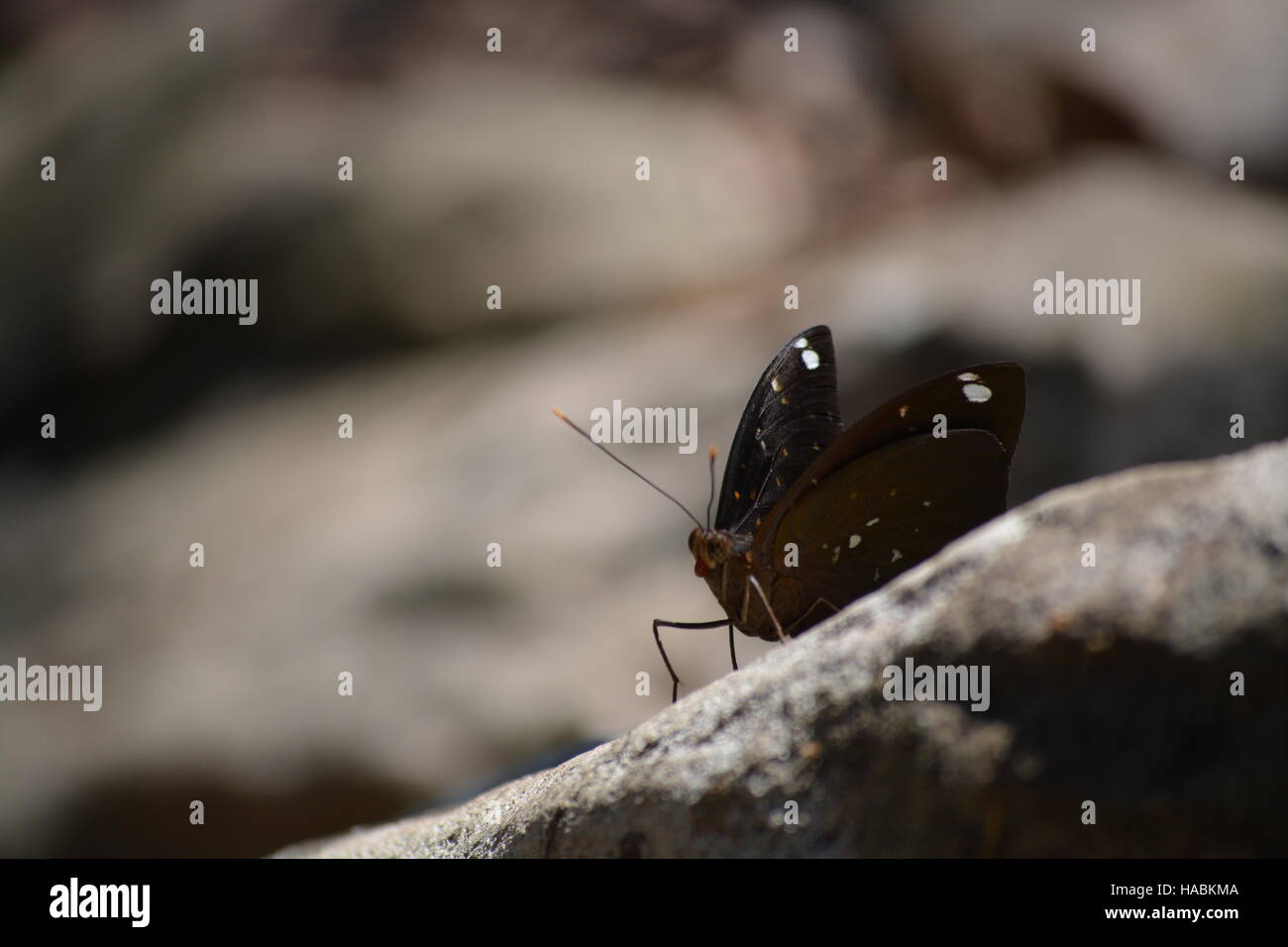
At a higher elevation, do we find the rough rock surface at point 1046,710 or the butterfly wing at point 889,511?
the butterfly wing at point 889,511

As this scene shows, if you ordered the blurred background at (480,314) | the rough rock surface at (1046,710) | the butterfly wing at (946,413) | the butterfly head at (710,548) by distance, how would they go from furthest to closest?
the blurred background at (480,314), the butterfly head at (710,548), the butterfly wing at (946,413), the rough rock surface at (1046,710)

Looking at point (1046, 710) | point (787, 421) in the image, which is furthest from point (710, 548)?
point (1046, 710)

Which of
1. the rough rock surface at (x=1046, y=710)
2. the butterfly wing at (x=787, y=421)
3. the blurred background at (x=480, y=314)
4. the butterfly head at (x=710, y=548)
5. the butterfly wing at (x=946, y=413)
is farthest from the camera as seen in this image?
the blurred background at (x=480, y=314)

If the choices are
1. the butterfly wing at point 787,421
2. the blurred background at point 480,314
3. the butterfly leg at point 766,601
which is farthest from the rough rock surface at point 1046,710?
the blurred background at point 480,314

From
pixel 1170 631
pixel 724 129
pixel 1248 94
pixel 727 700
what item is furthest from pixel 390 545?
pixel 1248 94

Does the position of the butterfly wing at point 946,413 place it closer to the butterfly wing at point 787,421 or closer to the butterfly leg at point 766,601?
the butterfly leg at point 766,601

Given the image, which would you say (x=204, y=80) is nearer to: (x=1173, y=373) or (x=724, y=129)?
(x=724, y=129)

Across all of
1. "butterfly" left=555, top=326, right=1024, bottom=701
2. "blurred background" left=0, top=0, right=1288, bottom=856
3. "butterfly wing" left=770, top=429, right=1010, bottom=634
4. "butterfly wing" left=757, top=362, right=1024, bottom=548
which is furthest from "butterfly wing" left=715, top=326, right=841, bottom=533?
"blurred background" left=0, top=0, right=1288, bottom=856
